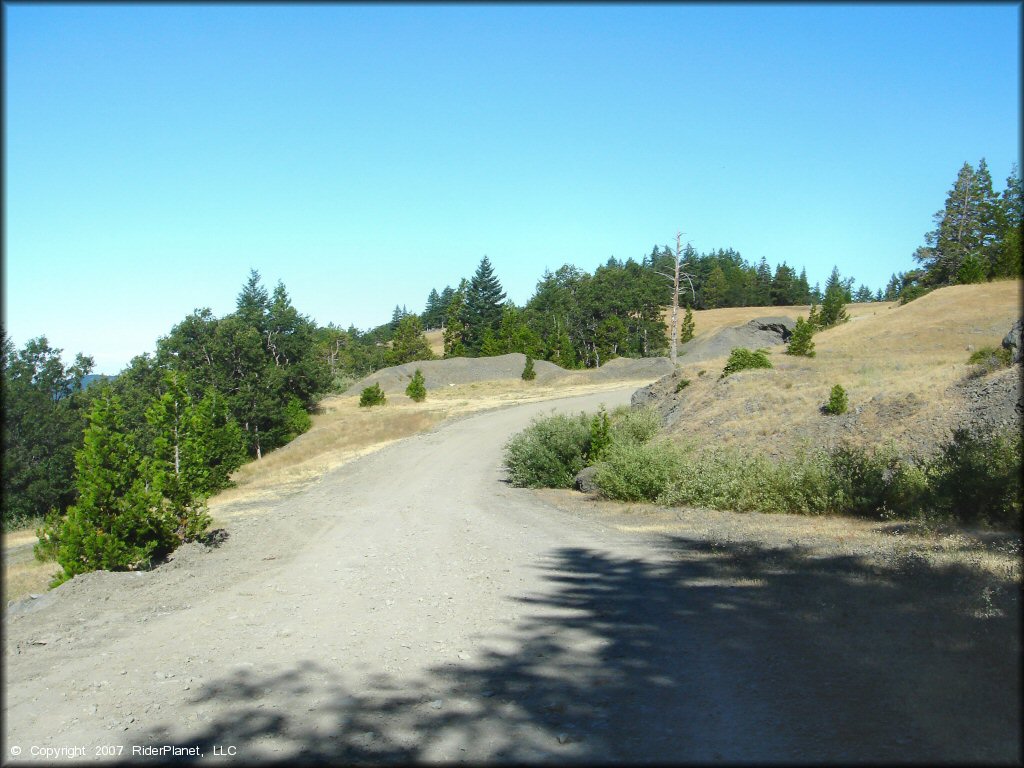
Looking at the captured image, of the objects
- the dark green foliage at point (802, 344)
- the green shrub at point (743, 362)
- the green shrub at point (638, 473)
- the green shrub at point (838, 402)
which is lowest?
the green shrub at point (638, 473)

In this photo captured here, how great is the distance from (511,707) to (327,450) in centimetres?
2892

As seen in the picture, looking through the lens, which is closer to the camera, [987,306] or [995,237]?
[987,306]

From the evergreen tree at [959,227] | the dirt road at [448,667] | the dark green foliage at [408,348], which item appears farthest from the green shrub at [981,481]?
the dark green foliage at [408,348]

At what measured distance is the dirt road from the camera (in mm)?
4102

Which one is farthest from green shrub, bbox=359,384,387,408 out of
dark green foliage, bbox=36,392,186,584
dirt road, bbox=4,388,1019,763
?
dirt road, bbox=4,388,1019,763

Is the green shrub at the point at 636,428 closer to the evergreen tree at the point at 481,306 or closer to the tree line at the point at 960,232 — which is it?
the tree line at the point at 960,232

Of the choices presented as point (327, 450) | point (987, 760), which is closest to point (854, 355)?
point (327, 450)

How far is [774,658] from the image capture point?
5109 mm

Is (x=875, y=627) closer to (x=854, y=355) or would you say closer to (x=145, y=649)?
(x=145, y=649)

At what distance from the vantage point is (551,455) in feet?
58.4

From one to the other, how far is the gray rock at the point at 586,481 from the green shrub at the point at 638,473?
520mm

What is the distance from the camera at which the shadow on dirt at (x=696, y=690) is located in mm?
3861

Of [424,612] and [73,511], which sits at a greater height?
[73,511]

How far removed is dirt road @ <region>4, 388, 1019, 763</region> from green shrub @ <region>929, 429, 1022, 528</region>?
13.1 feet
